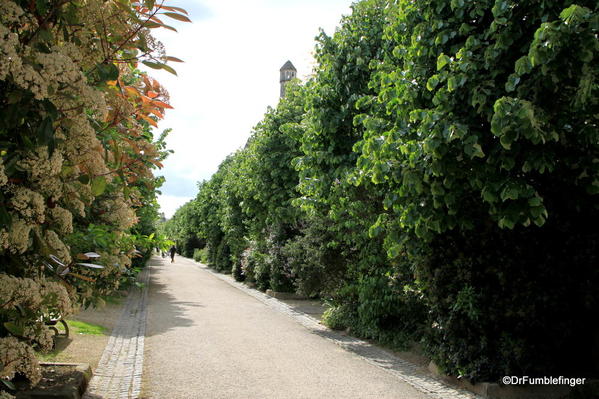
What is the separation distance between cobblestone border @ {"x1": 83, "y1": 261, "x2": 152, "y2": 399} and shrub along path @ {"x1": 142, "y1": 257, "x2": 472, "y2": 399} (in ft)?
0.55

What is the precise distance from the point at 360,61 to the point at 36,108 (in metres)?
8.78

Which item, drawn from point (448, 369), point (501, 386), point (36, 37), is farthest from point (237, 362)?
point (36, 37)

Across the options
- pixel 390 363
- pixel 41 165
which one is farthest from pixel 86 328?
pixel 41 165

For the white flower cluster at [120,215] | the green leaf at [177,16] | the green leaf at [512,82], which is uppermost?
the green leaf at [512,82]

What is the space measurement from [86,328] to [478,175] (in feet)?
28.8

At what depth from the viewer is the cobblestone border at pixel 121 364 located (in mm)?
6371

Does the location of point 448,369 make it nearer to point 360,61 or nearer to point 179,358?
point 179,358

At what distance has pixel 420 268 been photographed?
26.8 ft

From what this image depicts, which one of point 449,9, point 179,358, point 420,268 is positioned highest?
point 449,9

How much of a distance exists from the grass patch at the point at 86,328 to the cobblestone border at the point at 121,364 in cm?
27

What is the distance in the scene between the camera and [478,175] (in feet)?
18.6

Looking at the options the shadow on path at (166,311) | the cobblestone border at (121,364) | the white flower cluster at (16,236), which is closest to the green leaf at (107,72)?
the white flower cluster at (16,236)

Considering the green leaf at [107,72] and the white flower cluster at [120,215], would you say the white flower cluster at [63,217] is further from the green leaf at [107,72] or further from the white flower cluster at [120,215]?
the white flower cluster at [120,215]

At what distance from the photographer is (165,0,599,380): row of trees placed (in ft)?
16.8
